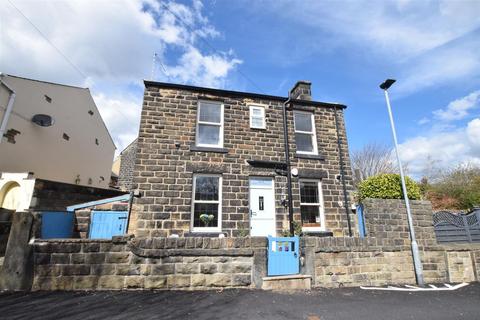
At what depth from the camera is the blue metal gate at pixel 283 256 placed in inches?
239

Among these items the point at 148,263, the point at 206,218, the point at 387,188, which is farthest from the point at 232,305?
the point at 387,188

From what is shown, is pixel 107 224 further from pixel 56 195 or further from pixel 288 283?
pixel 288 283

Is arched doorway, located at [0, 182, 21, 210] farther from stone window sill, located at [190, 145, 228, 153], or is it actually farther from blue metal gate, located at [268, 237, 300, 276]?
blue metal gate, located at [268, 237, 300, 276]

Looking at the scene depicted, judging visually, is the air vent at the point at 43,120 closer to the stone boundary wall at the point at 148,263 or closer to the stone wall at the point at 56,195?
the stone wall at the point at 56,195

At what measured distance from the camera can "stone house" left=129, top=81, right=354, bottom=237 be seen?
838 cm

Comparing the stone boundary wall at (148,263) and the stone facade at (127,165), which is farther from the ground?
the stone facade at (127,165)

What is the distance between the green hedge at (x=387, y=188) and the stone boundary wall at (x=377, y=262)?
1.59 meters

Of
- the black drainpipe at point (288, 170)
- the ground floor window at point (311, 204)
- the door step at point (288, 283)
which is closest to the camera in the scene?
the door step at point (288, 283)

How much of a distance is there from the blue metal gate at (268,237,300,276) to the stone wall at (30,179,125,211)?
28.3 feet

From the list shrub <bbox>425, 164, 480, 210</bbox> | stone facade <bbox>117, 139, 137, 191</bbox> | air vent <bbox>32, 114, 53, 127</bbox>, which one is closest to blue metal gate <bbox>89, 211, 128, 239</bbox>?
air vent <bbox>32, 114, 53, 127</bbox>

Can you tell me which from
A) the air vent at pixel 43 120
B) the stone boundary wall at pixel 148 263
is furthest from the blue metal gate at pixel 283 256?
the air vent at pixel 43 120

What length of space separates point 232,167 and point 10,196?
336 inches

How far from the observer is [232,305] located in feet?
15.6

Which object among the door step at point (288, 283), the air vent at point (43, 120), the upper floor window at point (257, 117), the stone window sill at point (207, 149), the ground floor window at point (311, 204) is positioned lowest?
the door step at point (288, 283)
